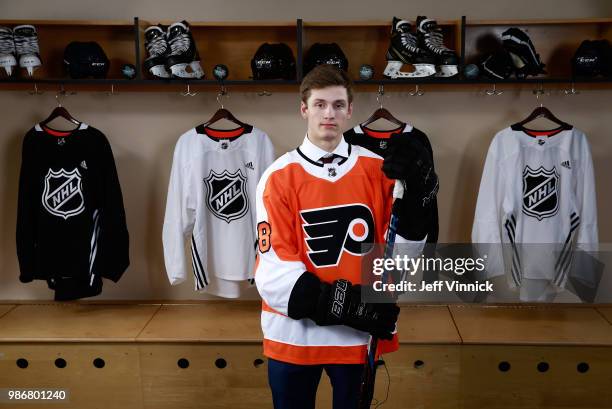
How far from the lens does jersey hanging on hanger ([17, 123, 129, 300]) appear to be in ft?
8.06

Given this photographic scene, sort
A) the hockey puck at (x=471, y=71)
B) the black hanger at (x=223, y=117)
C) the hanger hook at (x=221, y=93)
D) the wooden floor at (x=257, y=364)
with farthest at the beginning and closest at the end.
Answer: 1. the hanger hook at (x=221, y=93)
2. the black hanger at (x=223, y=117)
3. the hockey puck at (x=471, y=71)
4. the wooden floor at (x=257, y=364)

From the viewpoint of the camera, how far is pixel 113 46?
2602mm

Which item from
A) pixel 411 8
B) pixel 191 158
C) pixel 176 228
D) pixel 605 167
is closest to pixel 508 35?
pixel 411 8

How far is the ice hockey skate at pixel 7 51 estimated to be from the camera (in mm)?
2354

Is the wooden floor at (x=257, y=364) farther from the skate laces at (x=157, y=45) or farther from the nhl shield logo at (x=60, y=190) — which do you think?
the skate laces at (x=157, y=45)

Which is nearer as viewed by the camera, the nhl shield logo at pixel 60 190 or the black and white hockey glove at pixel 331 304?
the black and white hockey glove at pixel 331 304

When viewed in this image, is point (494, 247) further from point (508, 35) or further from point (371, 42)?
point (371, 42)

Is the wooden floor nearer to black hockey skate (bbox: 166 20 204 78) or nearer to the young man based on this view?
the young man

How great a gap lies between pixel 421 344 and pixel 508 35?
1287 millimetres

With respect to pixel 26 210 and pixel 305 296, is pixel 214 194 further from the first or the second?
pixel 305 296

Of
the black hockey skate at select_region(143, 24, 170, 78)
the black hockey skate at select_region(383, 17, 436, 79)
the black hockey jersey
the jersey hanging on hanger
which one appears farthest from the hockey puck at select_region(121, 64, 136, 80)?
the black hockey skate at select_region(383, 17, 436, 79)

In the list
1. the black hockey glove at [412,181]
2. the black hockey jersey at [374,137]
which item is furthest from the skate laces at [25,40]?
the black hockey glove at [412,181]

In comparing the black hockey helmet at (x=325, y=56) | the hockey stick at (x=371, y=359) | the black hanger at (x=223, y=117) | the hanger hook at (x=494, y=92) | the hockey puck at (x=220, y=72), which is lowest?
the hockey stick at (x=371, y=359)

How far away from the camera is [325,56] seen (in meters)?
2.37
